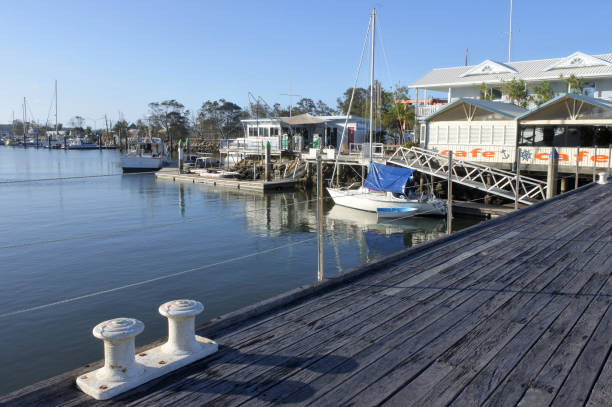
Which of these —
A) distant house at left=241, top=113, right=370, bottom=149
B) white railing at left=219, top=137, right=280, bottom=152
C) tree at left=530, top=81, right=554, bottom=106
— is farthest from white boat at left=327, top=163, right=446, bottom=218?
white railing at left=219, top=137, right=280, bottom=152

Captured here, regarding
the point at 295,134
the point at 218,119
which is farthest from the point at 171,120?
the point at 295,134

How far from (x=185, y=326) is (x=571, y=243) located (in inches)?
255

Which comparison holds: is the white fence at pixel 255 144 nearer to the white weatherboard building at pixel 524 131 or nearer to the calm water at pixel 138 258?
the calm water at pixel 138 258

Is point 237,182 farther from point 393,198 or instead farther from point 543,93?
point 543,93

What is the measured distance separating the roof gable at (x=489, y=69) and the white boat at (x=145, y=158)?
101 ft

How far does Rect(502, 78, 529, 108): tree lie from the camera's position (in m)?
32.1

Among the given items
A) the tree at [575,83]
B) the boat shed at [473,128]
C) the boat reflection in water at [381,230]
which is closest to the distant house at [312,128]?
the boat shed at [473,128]

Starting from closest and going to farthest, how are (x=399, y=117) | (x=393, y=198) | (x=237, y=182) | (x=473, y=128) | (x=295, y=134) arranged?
(x=393, y=198)
(x=473, y=128)
(x=237, y=182)
(x=399, y=117)
(x=295, y=134)

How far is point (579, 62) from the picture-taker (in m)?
31.7

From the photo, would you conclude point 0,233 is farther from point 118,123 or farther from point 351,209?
point 118,123

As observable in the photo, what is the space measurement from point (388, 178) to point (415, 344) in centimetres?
1869

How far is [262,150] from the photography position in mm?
41500

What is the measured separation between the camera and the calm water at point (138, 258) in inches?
372

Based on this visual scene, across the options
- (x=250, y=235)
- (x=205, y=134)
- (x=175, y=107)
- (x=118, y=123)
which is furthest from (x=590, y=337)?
(x=118, y=123)
